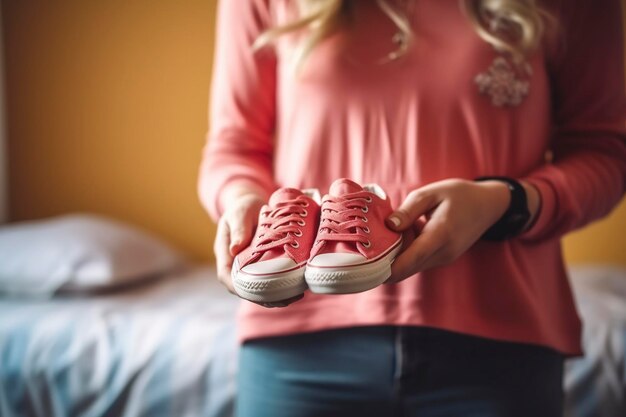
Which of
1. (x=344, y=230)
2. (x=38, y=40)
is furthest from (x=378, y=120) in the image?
(x=38, y=40)

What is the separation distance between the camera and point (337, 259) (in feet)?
1.39

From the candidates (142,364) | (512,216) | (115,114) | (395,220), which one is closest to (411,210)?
(395,220)

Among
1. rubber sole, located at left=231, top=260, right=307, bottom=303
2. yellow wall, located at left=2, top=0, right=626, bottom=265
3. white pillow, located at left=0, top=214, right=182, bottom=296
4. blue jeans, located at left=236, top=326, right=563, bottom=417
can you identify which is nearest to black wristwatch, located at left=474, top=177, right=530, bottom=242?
blue jeans, located at left=236, top=326, right=563, bottom=417

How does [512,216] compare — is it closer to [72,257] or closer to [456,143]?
[456,143]

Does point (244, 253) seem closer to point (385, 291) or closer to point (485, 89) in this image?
point (385, 291)

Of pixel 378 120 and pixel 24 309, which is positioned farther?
pixel 24 309

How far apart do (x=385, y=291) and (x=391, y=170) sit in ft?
0.42

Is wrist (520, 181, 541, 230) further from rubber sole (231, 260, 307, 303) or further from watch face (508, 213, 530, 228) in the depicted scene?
rubber sole (231, 260, 307, 303)

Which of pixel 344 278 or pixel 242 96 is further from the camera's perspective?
pixel 242 96

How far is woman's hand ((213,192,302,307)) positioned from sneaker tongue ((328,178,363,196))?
0.29ft

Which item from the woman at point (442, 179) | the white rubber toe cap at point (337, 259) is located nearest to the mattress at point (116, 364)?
the woman at point (442, 179)

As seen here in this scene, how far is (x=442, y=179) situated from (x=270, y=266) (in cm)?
23

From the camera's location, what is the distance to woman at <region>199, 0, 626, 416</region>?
532 millimetres

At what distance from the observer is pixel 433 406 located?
53 cm
